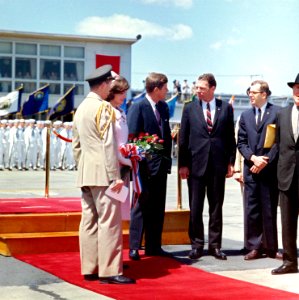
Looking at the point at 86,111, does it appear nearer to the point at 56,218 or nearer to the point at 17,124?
the point at 56,218

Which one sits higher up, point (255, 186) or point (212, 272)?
point (255, 186)

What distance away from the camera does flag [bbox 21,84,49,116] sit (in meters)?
31.5

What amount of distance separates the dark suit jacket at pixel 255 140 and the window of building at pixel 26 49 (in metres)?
29.2

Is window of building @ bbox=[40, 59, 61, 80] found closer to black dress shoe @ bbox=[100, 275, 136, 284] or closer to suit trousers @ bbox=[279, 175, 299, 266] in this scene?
suit trousers @ bbox=[279, 175, 299, 266]

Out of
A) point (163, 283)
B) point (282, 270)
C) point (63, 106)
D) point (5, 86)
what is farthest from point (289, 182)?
point (5, 86)

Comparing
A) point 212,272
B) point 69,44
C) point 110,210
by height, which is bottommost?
point 212,272

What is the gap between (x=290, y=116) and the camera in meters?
7.65

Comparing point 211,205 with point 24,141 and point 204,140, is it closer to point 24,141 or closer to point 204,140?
point 204,140

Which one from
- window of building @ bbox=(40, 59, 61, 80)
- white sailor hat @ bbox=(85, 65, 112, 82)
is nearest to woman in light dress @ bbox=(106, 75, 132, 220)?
white sailor hat @ bbox=(85, 65, 112, 82)

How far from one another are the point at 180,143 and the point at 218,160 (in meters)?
0.45

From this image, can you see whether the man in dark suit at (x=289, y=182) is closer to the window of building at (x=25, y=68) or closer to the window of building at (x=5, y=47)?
the window of building at (x=5, y=47)

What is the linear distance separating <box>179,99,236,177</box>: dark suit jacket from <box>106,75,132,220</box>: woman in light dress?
106 centimetres

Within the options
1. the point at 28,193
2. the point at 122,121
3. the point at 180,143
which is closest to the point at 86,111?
the point at 122,121

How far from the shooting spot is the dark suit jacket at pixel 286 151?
7.58 meters
